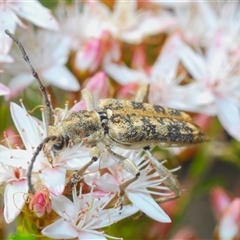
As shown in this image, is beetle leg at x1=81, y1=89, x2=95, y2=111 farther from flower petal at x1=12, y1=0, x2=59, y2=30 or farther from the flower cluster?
flower petal at x1=12, y1=0, x2=59, y2=30

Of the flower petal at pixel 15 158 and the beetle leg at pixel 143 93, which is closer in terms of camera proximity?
the flower petal at pixel 15 158

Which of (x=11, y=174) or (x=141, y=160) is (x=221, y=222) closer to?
(x=141, y=160)

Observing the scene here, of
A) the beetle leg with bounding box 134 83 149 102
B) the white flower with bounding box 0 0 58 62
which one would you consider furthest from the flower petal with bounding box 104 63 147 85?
the white flower with bounding box 0 0 58 62

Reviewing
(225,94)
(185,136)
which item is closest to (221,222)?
(185,136)

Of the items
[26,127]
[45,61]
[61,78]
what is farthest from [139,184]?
[45,61]

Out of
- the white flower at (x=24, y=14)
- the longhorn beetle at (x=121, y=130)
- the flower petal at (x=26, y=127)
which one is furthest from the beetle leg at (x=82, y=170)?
the white flower at (x=24, y=14)

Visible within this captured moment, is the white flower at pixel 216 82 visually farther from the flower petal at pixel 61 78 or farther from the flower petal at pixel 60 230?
the flower petal at pixel 60 230

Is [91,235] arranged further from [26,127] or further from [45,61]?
[45,61]
